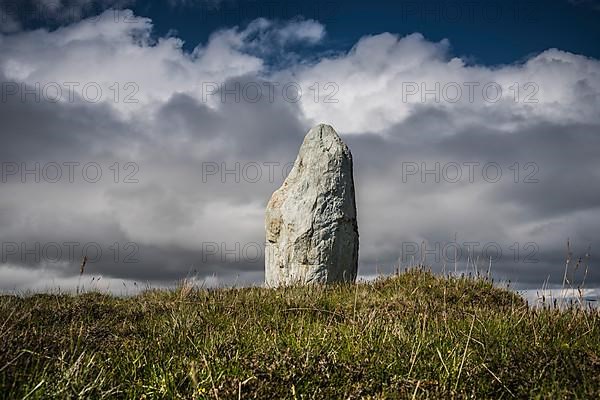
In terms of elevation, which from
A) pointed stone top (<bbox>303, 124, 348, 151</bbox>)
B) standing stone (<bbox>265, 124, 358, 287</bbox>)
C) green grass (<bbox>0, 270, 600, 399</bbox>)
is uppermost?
pointed stone top (<bbox>303, 124, 348, 151</bbox>)

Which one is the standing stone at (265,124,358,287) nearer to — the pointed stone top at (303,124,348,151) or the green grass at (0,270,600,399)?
the pointed stone top at (303,124,348,151)

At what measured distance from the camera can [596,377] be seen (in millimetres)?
3705

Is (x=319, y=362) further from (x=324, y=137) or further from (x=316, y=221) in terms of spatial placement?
(x=324, y=137)

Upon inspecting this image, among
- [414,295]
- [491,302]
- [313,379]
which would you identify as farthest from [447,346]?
[491,302]

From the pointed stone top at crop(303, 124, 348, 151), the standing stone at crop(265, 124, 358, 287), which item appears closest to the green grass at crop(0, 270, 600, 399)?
the standing stone at crop(265, 124, 358, 287)

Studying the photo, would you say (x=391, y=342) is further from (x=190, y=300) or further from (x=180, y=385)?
(x=190, y=300)

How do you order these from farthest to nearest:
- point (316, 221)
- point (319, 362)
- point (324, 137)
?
point (324, 137), point (316, 221), point (319, 362)

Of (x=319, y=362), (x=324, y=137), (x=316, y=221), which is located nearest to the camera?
(x=319, y=362)

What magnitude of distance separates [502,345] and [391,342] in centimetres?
103

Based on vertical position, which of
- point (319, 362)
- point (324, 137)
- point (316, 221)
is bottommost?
point (319, 362)

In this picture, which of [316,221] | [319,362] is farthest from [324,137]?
[319,362]

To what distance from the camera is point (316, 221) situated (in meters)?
13.0

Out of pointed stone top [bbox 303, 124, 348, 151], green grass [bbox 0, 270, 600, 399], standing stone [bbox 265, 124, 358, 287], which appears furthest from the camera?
pointed stone top [bbox 303, 124, 348, 151]

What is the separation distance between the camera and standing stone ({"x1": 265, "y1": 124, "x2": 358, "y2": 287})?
12.9 meters
